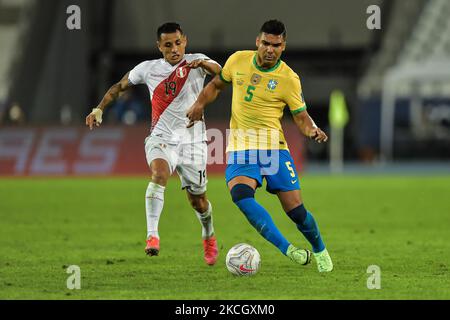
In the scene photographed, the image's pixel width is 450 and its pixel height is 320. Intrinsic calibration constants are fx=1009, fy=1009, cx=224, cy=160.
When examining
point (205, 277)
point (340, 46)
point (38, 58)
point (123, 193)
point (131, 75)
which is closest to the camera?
point (205, 277)

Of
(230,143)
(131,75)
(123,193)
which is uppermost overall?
(131,75)

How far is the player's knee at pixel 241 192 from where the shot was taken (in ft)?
29.4

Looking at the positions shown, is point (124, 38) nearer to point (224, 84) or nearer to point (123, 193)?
point (123, 193)

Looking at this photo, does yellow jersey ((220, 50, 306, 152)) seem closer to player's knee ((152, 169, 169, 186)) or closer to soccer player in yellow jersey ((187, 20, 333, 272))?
soccer player in yellow jersey ((187, 20, 333, 272))

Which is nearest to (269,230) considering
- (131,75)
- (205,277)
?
(205,277)

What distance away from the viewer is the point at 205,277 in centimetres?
889

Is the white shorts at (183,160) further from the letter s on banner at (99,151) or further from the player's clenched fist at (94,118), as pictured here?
the letter s on banner at (99,151)

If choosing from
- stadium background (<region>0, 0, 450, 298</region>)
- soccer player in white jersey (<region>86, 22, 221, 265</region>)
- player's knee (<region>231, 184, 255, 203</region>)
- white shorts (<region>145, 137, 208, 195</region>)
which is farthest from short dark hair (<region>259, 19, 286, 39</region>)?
stadium background (<region>0, 0, 450, 298</region>)

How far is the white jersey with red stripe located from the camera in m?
10.1

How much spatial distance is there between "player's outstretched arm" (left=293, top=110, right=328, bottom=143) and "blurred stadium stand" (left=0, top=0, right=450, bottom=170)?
917 inches

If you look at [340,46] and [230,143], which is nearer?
[230,143]

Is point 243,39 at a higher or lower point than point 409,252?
higher

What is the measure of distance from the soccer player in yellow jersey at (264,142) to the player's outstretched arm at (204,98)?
0.69 ft
